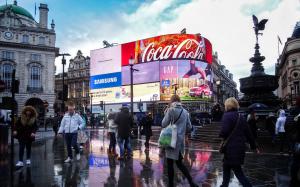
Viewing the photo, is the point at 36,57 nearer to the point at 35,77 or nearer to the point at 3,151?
the point at 35,77

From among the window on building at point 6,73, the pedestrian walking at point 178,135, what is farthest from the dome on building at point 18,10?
the pedestrian walking at point 178,135

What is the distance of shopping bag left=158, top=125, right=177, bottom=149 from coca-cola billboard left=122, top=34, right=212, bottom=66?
164 ft

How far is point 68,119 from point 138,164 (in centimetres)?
246

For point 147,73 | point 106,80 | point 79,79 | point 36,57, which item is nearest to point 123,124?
point 147,73

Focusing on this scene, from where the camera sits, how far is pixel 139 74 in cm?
5841

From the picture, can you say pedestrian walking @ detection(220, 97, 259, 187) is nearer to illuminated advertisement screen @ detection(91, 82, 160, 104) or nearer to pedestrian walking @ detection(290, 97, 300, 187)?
pedestrian walking @ detection(290, 97, 300, 187)

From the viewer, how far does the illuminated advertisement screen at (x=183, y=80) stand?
54.3m

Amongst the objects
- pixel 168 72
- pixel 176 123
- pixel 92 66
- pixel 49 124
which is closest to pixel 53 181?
pixel 176 123

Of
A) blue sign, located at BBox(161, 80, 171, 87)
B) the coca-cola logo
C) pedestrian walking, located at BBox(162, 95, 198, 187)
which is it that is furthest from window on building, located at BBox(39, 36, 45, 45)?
pedestrian walking, located at BBox(162, 95, 198, 187)

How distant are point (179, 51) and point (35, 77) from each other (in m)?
24.6

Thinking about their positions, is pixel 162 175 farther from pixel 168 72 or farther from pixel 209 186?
pixel 168 72

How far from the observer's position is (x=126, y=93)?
60.3 meters

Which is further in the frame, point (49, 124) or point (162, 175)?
point (49, 124)

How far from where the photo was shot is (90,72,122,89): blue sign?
62.3 metres
